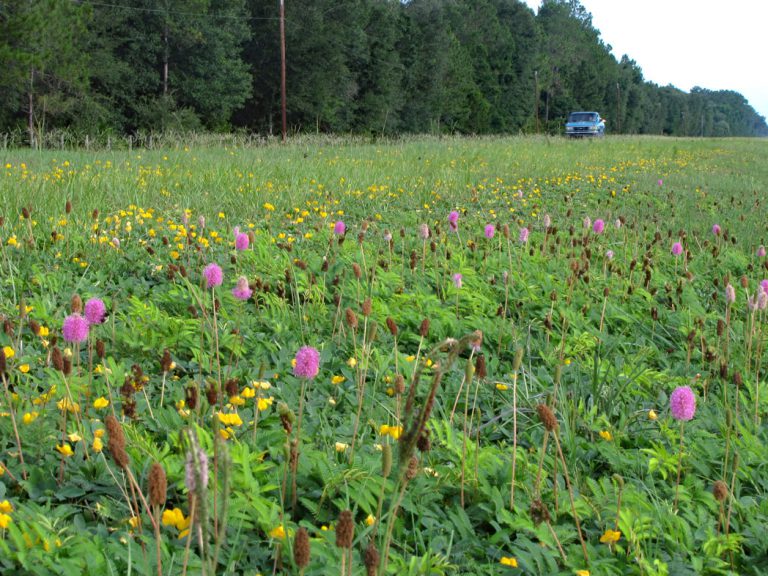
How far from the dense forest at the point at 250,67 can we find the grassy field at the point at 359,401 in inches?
444

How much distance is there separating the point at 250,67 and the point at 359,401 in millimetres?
31155

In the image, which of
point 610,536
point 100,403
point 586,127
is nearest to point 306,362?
point 100,403

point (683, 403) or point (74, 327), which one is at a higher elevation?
point (74, 327)

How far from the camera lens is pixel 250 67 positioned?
30.7 metres

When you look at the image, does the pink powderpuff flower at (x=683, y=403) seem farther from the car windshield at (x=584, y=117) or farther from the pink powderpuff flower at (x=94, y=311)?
the car windshield at (x=584, y=117)

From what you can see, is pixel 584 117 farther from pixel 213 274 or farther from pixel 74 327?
pixel 74 327

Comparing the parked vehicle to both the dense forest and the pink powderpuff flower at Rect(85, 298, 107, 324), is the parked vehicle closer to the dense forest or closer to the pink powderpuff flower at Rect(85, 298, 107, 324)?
the dense forest

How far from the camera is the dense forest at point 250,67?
23.1 meters

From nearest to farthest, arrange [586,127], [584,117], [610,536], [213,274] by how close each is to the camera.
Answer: [610,536] < [213,274] < [586,127] < [584,117]

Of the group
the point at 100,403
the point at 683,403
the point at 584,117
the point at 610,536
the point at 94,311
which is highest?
the point at 584,117

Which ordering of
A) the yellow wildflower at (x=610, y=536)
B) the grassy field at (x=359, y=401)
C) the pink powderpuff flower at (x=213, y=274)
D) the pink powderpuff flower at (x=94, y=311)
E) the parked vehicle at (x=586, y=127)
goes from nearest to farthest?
1. the grassy field at (x=359, y=401)
2. the yellow wildflower at (x=610, y=536)
3. the pink powderpuff flower at (x=94, y=311)
4. the pink powderpuff flower at (x=213, y=274)
5. the parked vehicle at (x=586, y=127)

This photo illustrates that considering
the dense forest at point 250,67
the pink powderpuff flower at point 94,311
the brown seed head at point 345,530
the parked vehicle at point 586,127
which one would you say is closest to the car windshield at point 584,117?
the parked vehicle at point 586,127

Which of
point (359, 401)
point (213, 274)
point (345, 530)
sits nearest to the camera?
point (345, 530)

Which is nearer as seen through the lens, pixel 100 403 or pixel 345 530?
pixel 345 530
